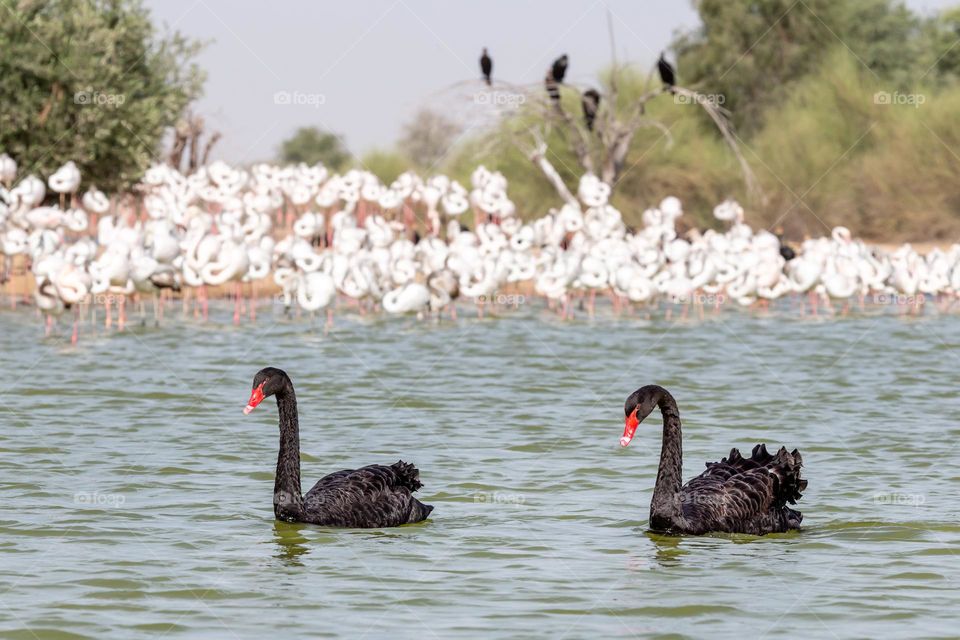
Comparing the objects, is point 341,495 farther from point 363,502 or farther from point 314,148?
point 314,148

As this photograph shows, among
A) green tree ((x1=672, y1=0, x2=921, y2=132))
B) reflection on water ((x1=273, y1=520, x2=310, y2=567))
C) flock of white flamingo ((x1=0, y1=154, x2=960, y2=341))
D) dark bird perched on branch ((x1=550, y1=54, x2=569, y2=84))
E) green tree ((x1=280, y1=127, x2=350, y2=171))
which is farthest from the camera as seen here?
green tree ((x1=280, y1=127, x2=350, y2=171))

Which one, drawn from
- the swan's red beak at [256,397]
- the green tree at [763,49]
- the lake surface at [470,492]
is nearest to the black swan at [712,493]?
the lake surface at [470,492]

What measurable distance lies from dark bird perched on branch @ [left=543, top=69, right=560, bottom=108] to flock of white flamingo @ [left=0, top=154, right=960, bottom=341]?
14.7ft

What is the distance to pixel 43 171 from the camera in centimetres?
3105

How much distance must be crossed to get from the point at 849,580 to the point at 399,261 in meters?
16.9

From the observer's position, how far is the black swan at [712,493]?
981 centimetres

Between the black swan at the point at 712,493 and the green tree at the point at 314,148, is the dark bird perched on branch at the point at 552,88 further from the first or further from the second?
the green tree at the point at 314,148

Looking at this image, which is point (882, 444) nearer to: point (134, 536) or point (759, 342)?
point (134, 536)

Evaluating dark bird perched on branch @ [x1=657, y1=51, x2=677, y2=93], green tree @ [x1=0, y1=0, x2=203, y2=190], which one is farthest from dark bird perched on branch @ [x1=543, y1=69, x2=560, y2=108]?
green tree @ [x1=0, y1=0, x2=203, y2=190]

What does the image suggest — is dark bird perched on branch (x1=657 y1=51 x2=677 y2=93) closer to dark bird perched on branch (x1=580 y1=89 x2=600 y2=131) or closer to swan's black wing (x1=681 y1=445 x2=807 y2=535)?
dark bird perched on branch (x1=580 y1=89 x2=600 y2=131)

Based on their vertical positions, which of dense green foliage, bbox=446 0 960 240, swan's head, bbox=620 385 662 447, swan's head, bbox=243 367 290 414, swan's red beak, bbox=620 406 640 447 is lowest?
swan's red beak, bbox=620 406 640 447

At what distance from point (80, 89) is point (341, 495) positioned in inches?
843

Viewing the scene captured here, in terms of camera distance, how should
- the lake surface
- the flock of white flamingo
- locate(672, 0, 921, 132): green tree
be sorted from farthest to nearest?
locate(672, 0, 921, 132): green tree
the flock of white flamingo
the lake surface

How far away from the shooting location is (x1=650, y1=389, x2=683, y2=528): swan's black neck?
386 inches
